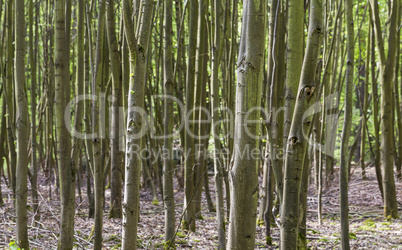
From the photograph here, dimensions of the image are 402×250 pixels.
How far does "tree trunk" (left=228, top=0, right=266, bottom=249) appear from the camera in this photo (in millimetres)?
1637

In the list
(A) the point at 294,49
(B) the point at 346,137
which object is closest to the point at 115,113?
(B) the point at 346,137

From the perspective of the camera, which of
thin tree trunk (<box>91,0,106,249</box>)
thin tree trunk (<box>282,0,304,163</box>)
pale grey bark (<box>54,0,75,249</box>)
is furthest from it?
thin tree trunk (<box>91,0,106,249</box>)

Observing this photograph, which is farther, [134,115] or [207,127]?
[207,127]

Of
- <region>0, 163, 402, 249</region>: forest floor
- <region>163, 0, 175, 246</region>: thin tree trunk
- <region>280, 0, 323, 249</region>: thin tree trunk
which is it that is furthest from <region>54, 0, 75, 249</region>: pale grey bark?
<region>280, 0, 323, 249</region>: thin tree trunk

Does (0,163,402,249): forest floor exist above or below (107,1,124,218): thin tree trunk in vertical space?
below

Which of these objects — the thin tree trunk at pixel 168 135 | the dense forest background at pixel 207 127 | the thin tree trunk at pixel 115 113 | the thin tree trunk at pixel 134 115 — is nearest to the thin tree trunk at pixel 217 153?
the dense forest background at pixel 207 127

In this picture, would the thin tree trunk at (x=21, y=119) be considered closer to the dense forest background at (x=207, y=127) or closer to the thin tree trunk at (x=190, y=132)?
the dense forest background at (x=207, y=127)

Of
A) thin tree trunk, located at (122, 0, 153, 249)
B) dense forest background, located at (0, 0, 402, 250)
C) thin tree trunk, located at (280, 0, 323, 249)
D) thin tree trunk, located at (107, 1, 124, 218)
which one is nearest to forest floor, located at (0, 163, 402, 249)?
dense forest background, located at (0, 0, 402, 250)

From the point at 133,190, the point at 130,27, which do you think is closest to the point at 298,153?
the point at 133,190

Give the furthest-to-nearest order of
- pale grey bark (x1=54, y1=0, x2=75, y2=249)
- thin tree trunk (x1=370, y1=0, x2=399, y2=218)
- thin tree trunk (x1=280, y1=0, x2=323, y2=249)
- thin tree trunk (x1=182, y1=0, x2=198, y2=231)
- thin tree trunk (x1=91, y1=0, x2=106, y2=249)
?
thin tree trunk (x1=370, y1=0, x2=399, y2=218)
thin tree trunk (x1=182, y1=0, x2=198, y2=231)
thin tree trunk (x1=91, y1=0, x2=106, y2=249)
pale grey bark (x1=54, y1=0, x2=75, y2=249)
thin tree trunk (x1=280, y1=0, x2=323, y2=249)

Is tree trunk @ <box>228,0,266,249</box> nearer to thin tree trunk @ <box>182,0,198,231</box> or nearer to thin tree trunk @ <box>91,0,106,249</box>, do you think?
thin tree trunk @ <box>91,0,106,249</box>

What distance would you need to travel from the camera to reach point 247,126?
64.3 inches

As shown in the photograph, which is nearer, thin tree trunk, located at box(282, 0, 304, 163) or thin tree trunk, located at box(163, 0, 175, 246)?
thin tree trunk, located at box(282, 0, 304, 163)

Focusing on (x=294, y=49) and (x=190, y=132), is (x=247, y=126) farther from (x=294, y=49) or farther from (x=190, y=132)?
(x=190, y=132)
